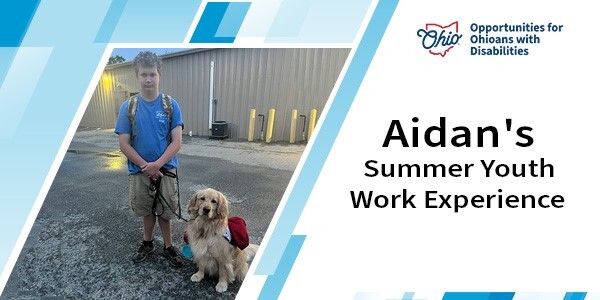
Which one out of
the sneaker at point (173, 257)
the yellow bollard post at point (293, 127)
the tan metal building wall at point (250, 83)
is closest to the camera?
the sneaker at point (173, 257)

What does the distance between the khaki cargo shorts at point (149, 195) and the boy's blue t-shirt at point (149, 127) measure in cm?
25

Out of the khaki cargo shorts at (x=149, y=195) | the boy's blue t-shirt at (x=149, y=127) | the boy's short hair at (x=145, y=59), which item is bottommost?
the khaki cargo shorts at (x=149, y=195)

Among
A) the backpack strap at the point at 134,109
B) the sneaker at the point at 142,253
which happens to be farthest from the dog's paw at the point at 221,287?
the backpack strap at the point at 134,109

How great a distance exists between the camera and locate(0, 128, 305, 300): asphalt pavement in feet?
8.74

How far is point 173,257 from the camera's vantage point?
3.04 meters

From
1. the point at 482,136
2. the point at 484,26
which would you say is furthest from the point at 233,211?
the point at 484,26

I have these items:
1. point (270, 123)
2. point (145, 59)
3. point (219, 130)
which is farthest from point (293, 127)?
point (145, 59)

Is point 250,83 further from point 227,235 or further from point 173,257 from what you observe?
point 227,235

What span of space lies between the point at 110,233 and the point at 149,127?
74.4 inches

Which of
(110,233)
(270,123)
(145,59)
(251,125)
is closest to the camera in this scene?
(145,59)

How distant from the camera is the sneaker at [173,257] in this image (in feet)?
9.82

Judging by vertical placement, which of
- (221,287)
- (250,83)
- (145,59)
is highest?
(250,83)

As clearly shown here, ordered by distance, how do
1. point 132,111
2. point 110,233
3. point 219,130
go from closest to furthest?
point 132,111
point 110,233
point 219,130

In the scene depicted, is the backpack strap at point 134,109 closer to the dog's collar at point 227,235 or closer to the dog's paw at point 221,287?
the dog's collar at point 227,235
